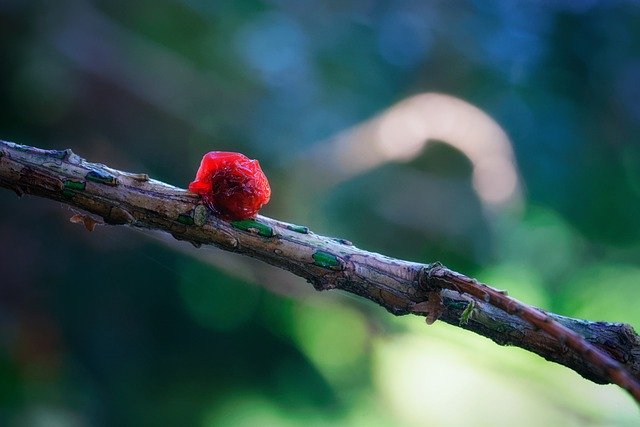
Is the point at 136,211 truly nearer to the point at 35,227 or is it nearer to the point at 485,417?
the point at 485,417

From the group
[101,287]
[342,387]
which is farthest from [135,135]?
[342,387]

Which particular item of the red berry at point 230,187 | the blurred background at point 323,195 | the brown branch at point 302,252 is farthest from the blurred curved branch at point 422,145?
the brown branch at point 302,252

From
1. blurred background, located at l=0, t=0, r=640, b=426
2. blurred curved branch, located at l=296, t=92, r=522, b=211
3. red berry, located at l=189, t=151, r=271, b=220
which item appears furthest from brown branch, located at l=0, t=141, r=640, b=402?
blurred curved branch, located at l=296, t=92, r=522, b=211

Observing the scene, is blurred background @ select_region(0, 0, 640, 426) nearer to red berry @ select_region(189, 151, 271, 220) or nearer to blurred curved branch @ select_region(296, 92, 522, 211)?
blurred curved branch @ select_region(296, 92, 522, 211)

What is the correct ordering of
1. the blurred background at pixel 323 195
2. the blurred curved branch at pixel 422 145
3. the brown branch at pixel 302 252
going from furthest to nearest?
the blurred curved branch at pixel 422 145, the blurred background at pixel 323 195, the brown branch at pixel 302 252

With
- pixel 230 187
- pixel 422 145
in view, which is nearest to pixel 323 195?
pixel 422 145

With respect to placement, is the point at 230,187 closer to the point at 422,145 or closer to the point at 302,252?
the point at 302,252

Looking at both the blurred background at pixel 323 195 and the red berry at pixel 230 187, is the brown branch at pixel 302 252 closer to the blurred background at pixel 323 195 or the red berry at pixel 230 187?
the red berry at pixel 230 187
